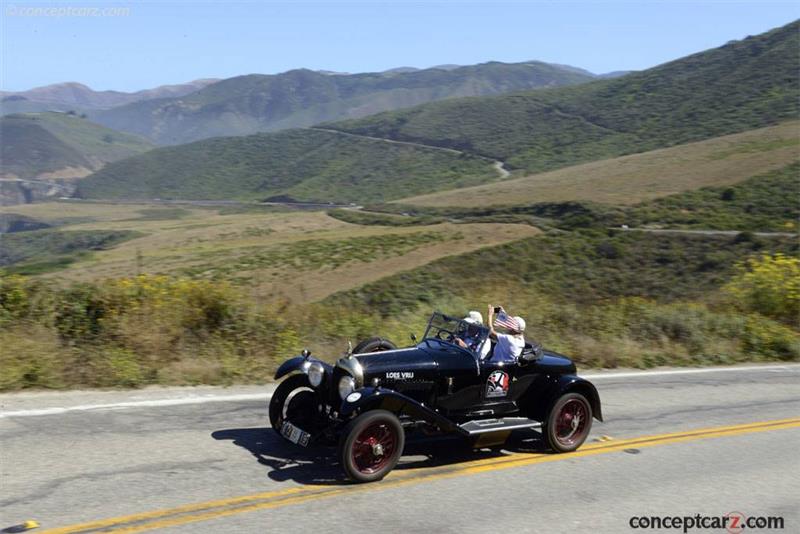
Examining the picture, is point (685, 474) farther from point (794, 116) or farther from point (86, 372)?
point (794, 116)

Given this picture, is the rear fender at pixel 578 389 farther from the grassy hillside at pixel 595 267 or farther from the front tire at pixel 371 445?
the grassy hillside at pixel 595 267

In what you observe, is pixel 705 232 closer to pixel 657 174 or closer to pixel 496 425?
pixel 657 174

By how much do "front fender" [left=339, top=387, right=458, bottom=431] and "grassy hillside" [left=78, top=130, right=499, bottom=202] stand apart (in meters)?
100

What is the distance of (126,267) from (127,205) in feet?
350

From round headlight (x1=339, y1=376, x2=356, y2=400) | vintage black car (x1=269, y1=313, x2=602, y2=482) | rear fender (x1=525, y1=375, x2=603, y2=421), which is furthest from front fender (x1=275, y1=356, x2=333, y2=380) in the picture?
rear fender (x1=525, y1=375, x2=603, y2=421)

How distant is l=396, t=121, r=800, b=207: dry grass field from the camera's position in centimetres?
5978

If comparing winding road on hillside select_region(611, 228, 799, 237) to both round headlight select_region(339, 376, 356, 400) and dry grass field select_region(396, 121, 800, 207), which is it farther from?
round headlight select_region(339, 376, 356, 400)

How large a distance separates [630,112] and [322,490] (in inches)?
4721

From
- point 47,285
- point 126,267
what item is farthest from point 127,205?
point 47,285

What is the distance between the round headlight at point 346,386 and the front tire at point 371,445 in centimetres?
44

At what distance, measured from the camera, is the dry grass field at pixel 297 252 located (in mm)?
37031

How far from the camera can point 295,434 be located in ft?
24.4

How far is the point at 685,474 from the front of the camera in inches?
319

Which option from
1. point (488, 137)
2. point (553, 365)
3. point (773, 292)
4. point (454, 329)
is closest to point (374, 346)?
point (454, 329)
